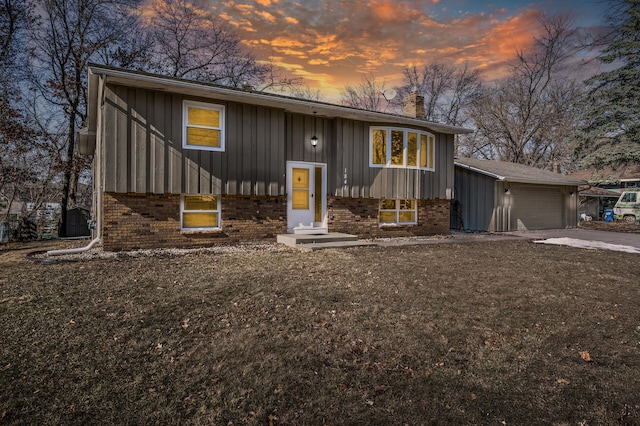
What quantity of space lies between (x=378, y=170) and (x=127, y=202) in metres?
7.57

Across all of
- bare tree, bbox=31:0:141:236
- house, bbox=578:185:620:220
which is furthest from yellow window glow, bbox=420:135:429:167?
house, bbox=578:185:620:220

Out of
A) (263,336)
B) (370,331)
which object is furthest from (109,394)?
(370,331)

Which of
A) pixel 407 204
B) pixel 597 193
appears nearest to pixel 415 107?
pixel 407 204

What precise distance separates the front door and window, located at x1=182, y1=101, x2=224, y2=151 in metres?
2.32

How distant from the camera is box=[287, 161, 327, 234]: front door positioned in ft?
35.4

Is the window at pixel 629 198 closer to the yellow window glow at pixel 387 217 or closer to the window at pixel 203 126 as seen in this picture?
the yellow window glow at pixel 387 217

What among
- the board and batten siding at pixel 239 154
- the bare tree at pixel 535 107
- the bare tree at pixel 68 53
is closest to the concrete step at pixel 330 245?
the board and batten siding at pixel 239 154

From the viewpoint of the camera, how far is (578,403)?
2576 mm

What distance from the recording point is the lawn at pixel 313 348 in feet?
8.05

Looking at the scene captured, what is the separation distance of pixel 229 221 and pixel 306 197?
2622 mm

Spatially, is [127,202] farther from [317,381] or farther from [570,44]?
[570,44]

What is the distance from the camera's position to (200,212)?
9523mm

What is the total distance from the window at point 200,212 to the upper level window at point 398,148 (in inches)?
210

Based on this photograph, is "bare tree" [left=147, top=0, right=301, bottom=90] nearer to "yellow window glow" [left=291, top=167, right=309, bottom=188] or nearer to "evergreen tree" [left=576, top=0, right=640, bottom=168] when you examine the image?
"yellow window glow" [left=291, top=167, right=309, bottom=188]
